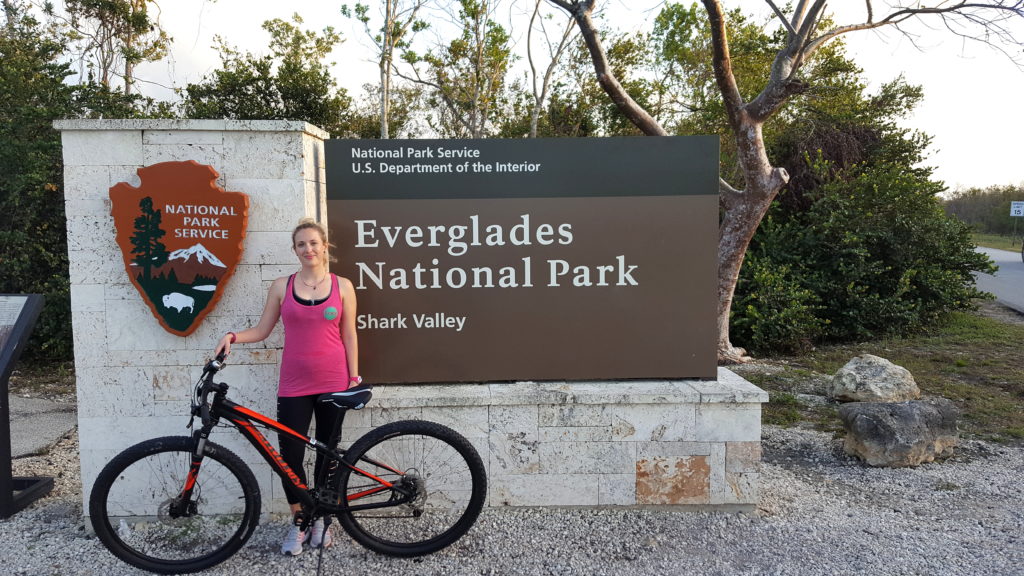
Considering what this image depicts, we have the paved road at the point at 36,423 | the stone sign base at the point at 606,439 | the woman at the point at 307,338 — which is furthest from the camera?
the paved road at the point at 36,423

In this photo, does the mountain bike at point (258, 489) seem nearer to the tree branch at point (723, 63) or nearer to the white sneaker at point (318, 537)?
the white sneaker at point (318, 537)

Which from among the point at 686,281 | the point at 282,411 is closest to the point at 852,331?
the point at 686,281

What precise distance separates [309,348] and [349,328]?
22 cm

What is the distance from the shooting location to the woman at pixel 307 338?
3023 millimetres

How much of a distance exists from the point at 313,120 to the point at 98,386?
45.2 feet

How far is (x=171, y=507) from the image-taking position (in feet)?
9.56

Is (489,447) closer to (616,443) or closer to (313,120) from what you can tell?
(616,443)

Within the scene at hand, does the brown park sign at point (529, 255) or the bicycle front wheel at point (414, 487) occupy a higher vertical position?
the brown park sign at point (529, 255)

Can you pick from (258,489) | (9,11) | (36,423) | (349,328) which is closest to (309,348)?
(349,328)

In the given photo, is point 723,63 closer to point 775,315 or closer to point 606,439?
point 775,315

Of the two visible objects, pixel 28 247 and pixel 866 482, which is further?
pixel 28 247

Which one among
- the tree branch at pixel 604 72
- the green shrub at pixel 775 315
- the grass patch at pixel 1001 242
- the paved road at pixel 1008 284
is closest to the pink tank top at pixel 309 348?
the tree branch at pixel 604 72

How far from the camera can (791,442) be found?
493 centimetres

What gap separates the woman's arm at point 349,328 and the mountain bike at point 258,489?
0.15 metres
